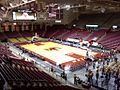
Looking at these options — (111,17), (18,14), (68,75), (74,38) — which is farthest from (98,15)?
(68,75)

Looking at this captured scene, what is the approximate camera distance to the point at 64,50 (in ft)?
117

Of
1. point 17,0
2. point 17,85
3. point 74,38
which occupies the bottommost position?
point 74,38

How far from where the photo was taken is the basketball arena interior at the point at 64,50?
57.4 feet

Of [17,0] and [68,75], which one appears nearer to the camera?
[68,75]

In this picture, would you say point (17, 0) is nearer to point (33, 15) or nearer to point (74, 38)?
point (33, 15)

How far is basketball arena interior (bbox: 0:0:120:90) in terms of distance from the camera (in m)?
17.5

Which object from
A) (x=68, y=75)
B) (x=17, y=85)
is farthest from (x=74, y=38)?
(x=17, y=85)

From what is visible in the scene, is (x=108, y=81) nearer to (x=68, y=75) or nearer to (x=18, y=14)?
(x=68, y=75)

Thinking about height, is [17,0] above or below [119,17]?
above

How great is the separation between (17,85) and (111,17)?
3879 centimetres

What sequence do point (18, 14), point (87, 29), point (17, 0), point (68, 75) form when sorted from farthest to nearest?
point (87, 29), point (18, 14), point (17, 0), point (68, 75)

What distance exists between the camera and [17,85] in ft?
36.4

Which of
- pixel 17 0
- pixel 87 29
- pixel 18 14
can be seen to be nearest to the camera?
pixel 17 0

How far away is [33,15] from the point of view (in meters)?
45.2
